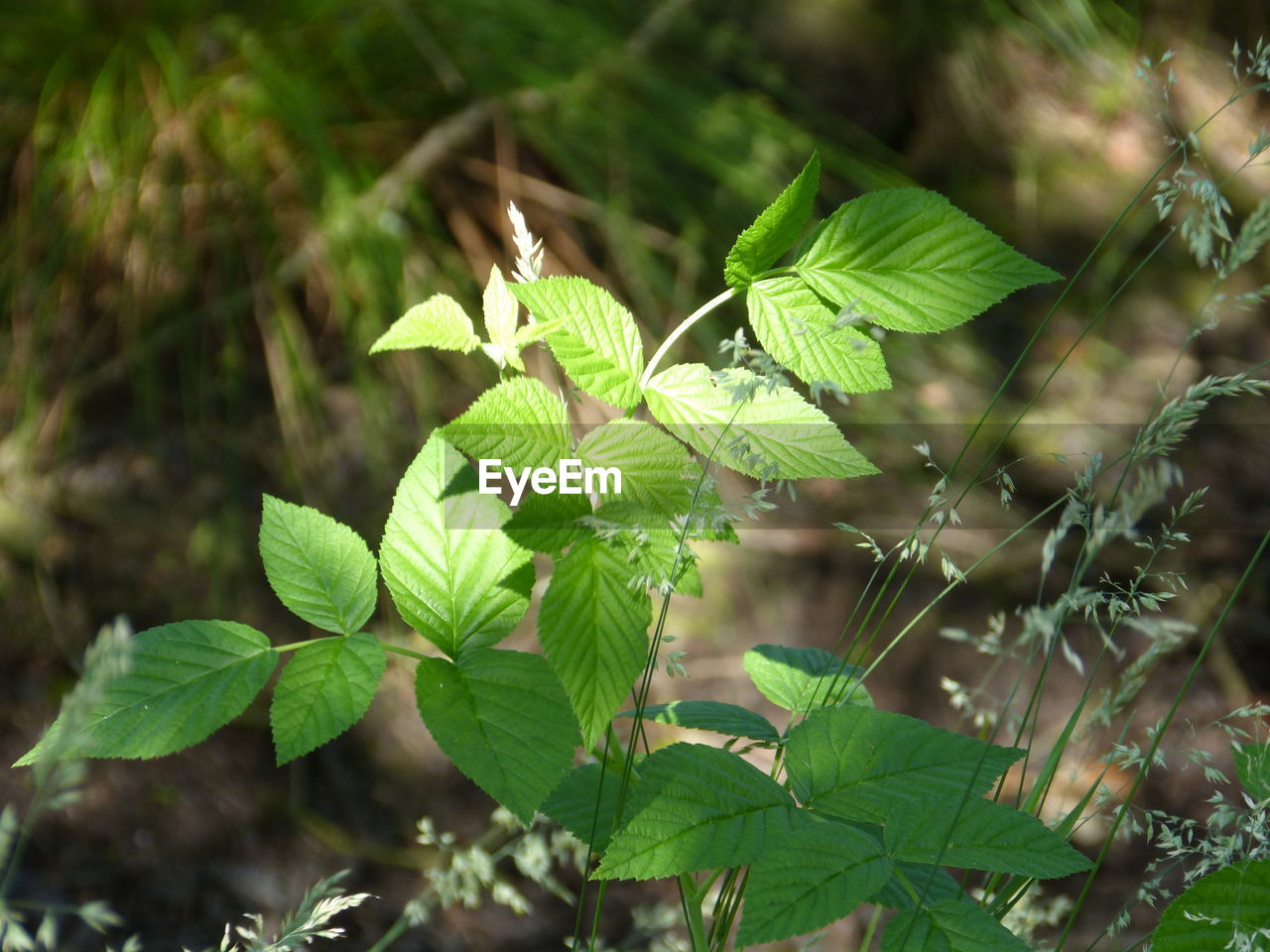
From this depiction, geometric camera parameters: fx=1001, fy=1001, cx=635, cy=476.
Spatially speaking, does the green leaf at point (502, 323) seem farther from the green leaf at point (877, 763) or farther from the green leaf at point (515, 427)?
the green leaf at point (877, 763)

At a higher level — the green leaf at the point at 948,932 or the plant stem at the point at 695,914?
the green leaf at the point at 948,932

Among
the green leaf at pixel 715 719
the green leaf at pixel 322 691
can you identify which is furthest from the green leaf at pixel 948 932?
the green leaf at pixel 322 691

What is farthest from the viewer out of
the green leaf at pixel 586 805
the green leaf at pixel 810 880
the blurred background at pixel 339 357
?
the blurred background at pixel 339 357

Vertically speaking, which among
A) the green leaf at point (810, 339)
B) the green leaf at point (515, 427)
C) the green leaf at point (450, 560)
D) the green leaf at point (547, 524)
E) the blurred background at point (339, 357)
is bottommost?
the blurred background at point (339, 357)

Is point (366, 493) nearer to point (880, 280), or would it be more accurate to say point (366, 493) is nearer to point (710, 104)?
point (710, 104)

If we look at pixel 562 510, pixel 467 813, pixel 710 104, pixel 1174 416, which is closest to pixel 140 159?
pixel 710 104

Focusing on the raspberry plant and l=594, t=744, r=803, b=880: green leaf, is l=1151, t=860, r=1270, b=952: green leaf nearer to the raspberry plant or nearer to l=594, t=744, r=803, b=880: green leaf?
the raspberry plant

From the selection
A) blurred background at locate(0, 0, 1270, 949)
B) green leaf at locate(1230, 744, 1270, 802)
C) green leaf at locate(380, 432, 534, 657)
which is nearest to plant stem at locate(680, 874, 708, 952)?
green leaf at locate(380, 432, 534, 657)

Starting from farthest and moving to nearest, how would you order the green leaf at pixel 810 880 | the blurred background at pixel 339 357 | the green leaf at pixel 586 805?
the blurred background at pixel 339 357 → the green leaf at pixel 586 805 → the green leaf at pixel 810 880
